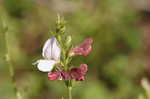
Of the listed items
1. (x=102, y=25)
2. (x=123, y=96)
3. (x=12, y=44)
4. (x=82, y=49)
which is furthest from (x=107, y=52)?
(x=82, y=49)

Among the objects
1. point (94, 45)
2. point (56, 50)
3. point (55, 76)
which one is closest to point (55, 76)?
point (55, 76)

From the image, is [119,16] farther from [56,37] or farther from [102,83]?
[56,37]

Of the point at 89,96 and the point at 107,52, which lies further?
the point at 107,52

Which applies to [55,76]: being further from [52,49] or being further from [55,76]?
[52,49]

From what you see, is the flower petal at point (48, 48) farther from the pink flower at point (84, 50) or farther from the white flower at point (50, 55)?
the pink flower at point (84, 50)

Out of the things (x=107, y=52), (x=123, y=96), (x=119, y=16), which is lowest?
(x=123, y=96)

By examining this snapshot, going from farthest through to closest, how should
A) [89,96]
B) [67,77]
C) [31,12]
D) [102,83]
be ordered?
[31,12] → [102,83] → [89,96] → [67,77]
